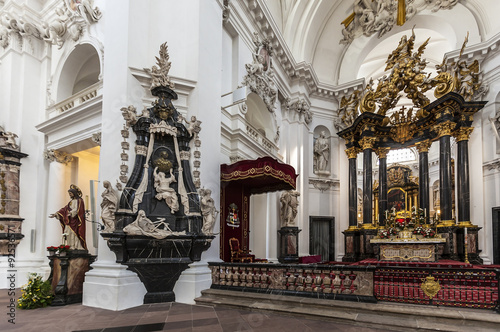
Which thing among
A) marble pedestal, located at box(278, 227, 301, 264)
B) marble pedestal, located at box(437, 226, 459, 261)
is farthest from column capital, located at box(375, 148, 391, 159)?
marble pedestal, located at box(278, 227, 301, 264)


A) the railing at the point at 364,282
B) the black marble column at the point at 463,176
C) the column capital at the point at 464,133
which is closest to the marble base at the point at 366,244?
the black marble column at the point at 463,176

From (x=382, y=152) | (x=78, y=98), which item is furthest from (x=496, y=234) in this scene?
(x=78, y=98)

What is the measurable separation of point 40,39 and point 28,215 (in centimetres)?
589

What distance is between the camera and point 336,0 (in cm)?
1564

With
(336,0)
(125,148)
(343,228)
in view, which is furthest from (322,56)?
(125,148)

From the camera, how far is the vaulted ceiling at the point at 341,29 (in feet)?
44.2

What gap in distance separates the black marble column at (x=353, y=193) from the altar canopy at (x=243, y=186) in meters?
6.03

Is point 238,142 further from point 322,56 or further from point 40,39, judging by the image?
point 322,56

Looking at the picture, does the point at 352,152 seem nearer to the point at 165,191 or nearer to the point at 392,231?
the point at 392,231

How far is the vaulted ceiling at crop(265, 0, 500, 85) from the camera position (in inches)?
530

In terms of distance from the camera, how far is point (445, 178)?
12.5 m

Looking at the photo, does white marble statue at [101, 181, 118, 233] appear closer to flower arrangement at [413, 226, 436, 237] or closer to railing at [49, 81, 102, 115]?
railing at [49, 81, 102, 115]

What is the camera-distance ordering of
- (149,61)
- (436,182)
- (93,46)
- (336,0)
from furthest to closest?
(436,182), (336,0), (93,46), (149,61)

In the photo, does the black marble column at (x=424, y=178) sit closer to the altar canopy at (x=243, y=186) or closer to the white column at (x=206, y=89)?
the altar canopy at (x=243, y=186)
